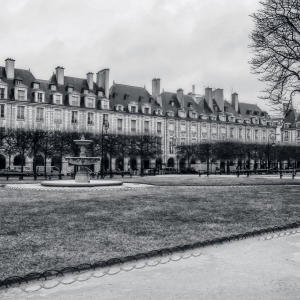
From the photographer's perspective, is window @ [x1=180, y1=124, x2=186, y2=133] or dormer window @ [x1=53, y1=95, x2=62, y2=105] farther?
window @ [x1=180, y1=124, x2=186, y2=133]

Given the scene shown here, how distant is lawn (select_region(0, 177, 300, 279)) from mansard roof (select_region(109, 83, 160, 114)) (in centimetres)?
4512

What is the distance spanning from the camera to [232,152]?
54.2m

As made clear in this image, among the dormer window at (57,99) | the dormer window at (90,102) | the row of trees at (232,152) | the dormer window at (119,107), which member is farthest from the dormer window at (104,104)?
the row of trees at (232,152)

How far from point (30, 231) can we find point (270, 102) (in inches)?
562

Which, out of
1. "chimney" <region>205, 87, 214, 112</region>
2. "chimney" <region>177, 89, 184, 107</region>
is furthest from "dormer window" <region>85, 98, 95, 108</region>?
"chimney" <region>205, 87, 214, 112</region>

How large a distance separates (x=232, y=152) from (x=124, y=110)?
54.2ft

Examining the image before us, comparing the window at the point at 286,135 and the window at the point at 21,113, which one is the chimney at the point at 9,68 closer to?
the window at the point at 21,113

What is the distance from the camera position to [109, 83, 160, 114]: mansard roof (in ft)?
188

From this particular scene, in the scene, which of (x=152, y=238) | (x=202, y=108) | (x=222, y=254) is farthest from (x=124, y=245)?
(x=202, y=108)

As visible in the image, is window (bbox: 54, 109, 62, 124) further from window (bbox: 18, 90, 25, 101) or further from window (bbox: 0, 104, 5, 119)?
window (bbox: 0, 104, 5, 119)

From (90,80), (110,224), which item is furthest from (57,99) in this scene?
(110,224)

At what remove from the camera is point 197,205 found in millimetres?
11492

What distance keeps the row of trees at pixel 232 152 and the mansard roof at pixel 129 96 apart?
349 inches

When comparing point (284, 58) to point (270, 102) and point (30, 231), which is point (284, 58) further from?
point (30, 231)
